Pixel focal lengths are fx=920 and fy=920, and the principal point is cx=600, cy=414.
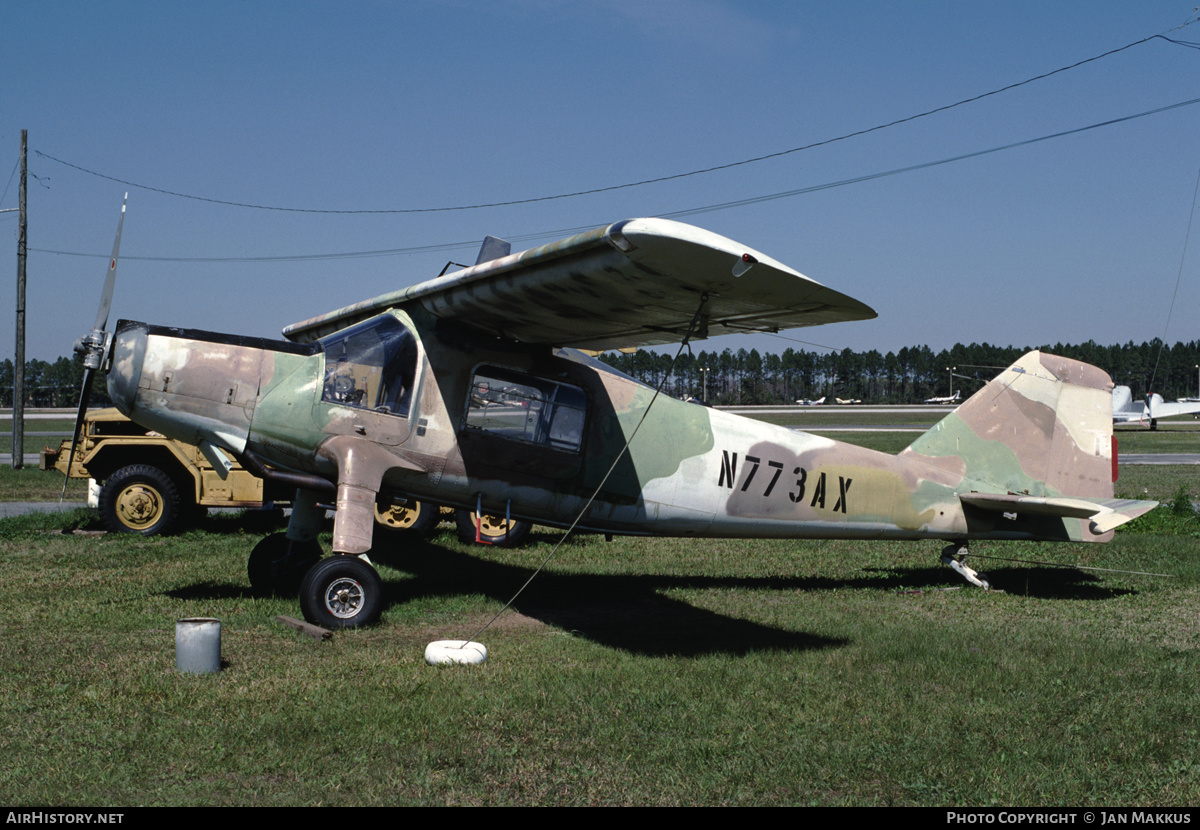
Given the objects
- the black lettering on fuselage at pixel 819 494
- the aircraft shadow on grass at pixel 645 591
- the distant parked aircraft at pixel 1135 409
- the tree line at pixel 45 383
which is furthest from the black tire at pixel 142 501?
the tree line at pixel 45 383

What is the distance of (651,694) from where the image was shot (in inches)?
248

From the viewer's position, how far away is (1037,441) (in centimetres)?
1105

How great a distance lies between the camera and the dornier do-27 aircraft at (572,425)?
23.4 ft

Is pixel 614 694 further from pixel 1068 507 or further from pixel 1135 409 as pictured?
pixel 1135 409

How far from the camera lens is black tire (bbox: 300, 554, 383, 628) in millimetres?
7891

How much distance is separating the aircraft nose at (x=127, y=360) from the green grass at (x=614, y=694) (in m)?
2.06

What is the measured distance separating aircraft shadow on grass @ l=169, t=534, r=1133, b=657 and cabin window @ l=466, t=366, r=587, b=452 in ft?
5.92

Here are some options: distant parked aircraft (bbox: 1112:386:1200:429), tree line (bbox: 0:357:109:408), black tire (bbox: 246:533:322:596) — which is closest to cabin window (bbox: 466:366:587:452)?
black tire (bbox: 246:533:322:596)

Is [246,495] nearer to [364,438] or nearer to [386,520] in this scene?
[386,520]

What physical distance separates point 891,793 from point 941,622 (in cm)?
465

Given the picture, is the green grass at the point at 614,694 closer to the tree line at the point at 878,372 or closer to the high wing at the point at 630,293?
the high wing at the point at 630,293
